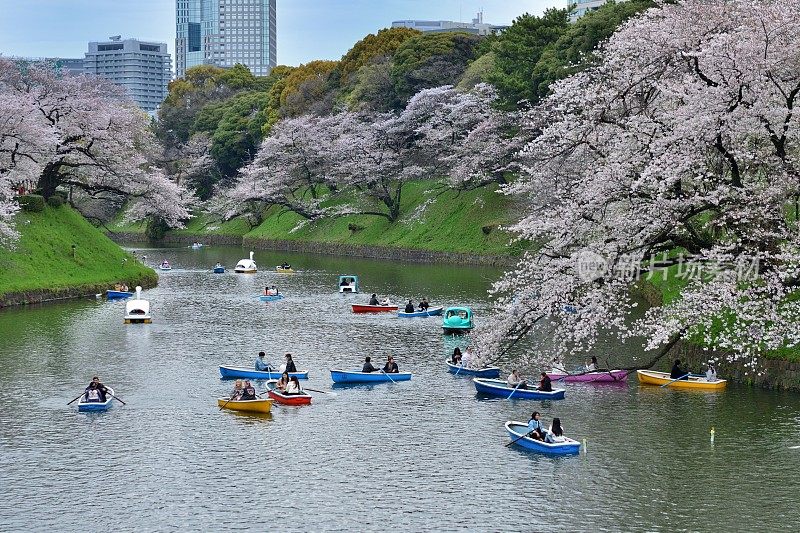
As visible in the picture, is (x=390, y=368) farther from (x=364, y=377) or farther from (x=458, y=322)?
(x=458, y=322)

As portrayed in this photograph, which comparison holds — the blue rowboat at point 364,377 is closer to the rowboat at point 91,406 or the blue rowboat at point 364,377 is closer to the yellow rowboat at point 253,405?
the yellow rowboat at point 253,405

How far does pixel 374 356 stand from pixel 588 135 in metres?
16.5

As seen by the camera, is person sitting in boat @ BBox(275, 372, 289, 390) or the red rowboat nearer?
the red rowboat

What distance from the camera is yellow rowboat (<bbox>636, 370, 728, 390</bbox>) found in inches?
1529

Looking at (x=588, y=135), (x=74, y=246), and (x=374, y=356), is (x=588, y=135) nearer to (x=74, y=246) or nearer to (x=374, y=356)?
(x=374, y=356)

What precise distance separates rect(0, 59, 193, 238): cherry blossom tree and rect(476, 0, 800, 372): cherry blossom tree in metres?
45.0

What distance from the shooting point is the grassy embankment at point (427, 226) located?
9500cm

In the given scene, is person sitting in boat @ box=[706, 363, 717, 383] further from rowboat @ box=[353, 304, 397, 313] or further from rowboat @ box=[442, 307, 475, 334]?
rowboat @ box=[353, 304, 397, 313]

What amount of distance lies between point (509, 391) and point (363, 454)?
9.45m

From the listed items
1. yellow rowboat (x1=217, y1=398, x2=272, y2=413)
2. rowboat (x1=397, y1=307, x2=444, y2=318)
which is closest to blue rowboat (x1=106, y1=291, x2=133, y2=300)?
rowboat (x1=397, y1=307, x2=444, y2=318)

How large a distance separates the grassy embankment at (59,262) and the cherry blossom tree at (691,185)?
3934cm

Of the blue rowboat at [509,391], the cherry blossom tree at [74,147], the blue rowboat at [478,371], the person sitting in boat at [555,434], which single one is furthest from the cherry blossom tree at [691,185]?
the cherry blossom tree at [74,147]

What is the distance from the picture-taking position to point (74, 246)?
74.1m

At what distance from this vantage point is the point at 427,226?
105 m
